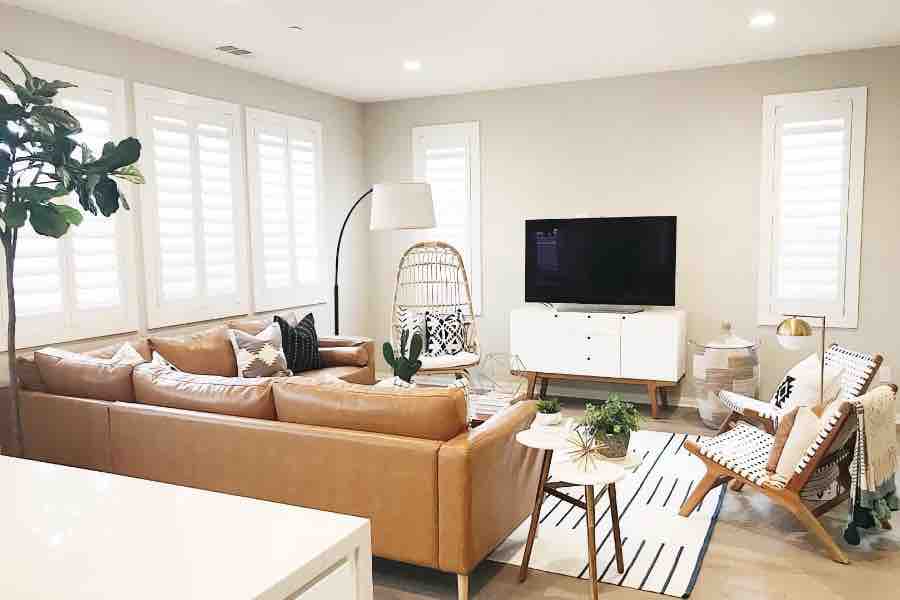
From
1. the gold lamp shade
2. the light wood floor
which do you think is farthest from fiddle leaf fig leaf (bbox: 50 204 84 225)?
the gold lamp shade

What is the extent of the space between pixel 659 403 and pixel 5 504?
523cm

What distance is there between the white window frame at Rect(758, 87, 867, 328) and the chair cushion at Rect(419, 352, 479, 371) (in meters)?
2.20

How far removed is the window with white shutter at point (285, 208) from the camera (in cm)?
559

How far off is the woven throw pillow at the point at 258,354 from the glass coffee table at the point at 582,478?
7.64 feet

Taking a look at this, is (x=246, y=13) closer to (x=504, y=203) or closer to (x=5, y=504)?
(x=504, y=203)

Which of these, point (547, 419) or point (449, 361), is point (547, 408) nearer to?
point (547, 419)

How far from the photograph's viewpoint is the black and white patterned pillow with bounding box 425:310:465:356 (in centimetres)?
566

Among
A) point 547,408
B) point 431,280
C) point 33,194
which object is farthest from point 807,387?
Result: point 33,194

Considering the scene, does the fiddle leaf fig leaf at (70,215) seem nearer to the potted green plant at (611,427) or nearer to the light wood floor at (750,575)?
the light wood floor at (750,575)

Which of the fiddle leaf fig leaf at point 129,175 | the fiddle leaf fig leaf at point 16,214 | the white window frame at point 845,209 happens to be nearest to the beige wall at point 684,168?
the white window frame at point 845,209

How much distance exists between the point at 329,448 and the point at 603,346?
10.4ft

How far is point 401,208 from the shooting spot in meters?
5.37

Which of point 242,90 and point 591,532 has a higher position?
point 242,90

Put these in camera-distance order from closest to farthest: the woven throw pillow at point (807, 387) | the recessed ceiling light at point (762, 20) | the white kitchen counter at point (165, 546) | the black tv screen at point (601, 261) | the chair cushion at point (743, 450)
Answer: the white kitchen counter at point (165, 546), the chair cushion at point (743, 450), the woven throw pillow at point (807, 387), the recessed ceiling light at point (762, 20), the black tv screen at point (601, 261)
